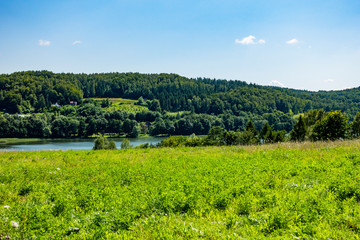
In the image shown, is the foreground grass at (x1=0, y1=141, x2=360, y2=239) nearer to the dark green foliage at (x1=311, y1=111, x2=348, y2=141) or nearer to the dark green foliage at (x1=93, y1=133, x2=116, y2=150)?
the dark green foliage at (x1=311, y1=111, x2=348, y2=141)

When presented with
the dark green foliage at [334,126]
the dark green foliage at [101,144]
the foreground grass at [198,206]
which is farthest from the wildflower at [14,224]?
the dark green foliage at [101,144]

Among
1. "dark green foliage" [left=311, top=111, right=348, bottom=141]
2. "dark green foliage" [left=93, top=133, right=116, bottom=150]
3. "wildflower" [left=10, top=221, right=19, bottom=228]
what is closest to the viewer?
"wildflower" [left=10, top=221, right=19, bottom=228]

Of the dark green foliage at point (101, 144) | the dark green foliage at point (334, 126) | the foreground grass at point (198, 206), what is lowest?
the dark green foliage at point (101, 144)

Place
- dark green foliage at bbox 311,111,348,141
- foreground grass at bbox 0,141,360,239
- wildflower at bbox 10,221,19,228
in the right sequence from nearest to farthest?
foreground grass at bbox 0,141,360,239 → wildflower at bbox 10,221,19,228 → dark green foliage at bbox 311,111,348,141

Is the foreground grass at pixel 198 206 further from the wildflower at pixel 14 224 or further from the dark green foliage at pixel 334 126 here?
the dark green foliage at pixel 334 126

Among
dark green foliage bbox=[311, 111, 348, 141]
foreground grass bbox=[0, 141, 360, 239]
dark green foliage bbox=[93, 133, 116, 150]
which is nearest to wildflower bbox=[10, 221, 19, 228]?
foreground grass bbox=[0, 141, 360, 239]

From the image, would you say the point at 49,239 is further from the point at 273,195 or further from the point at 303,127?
the point at 303,127

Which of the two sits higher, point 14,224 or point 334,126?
point 14,224

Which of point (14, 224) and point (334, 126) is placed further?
point (334, 126)

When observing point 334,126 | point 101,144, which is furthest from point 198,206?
point 101,144

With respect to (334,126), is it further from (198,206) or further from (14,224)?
(14,224)

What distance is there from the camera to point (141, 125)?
17450cm

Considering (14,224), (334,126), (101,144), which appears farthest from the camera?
(101,144)

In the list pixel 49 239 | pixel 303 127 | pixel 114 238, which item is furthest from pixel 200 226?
pixel 303 127
